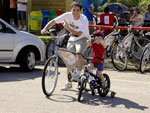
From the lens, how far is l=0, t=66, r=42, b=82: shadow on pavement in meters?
9.70

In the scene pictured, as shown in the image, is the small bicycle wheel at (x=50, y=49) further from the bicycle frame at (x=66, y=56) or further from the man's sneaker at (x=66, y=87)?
the bicycle frame at (x=66, y=56)

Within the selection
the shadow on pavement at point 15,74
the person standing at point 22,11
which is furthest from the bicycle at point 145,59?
the person standing at point 22,11

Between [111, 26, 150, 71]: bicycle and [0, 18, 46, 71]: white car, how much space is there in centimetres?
217

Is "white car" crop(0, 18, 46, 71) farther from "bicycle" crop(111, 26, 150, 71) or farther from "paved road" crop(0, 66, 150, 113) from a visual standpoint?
"bicycle" crop(111, 26, 150, 71)

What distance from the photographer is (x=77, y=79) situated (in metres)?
7.70

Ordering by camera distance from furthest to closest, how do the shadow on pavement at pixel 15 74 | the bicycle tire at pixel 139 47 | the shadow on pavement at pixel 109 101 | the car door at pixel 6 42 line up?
the bicycle tire at pixel 139 47
the car door at pixel 6 42
the shadow on pavement at pixel 15 74
the shadow on pavement at pixel 109 101

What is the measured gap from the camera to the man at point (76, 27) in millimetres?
7891

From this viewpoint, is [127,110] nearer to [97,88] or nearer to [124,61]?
[97,88]

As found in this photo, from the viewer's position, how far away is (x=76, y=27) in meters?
8.10

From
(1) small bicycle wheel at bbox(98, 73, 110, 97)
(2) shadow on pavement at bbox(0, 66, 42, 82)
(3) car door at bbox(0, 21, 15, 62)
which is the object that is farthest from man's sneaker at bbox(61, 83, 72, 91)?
(3) car door at bbox(0, 21, 15, 62)

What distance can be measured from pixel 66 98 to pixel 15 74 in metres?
3.20

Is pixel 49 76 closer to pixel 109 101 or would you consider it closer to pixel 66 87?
pixel 66 87

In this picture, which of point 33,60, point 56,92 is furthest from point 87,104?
point 33,60

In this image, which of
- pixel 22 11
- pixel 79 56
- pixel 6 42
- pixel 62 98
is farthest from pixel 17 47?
pixel 22 11
